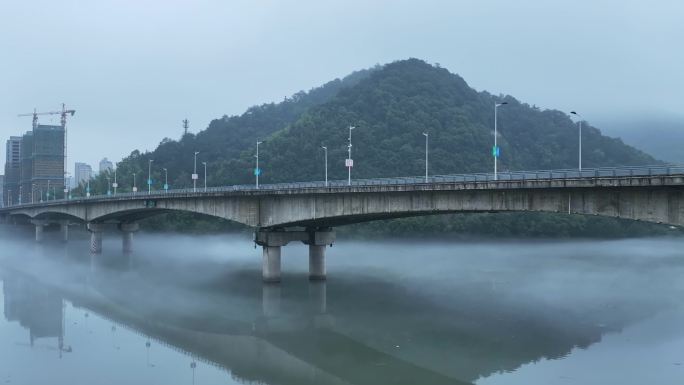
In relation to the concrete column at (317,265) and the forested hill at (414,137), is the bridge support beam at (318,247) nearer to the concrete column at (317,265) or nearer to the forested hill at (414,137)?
the concrete column at (317,265)

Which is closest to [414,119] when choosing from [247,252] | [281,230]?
[247,252]

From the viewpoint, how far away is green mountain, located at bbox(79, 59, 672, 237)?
431 ft

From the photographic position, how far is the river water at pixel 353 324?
96.7ft

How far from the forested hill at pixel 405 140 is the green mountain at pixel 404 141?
0.78 ft

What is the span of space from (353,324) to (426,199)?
10189mm

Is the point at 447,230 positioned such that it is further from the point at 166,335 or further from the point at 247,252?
the point at 166,335

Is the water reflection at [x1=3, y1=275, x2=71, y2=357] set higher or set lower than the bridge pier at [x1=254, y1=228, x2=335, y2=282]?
lower

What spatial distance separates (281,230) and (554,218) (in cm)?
7621

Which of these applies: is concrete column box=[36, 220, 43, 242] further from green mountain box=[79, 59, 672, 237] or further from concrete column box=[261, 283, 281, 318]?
concrete column box=[261, 283, 281, 318]

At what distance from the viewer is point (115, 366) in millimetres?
30531

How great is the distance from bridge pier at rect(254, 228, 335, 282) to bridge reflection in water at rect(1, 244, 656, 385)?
138 centimetres

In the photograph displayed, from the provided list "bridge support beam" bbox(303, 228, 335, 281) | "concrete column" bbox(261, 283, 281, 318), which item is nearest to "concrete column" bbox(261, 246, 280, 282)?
"concrete column" bbox(261, 283, 281, 318)

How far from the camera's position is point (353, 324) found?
4003cm

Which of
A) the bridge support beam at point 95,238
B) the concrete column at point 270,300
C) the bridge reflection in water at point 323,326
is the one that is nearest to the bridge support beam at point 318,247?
the bridge reflection in water at point 323,326
